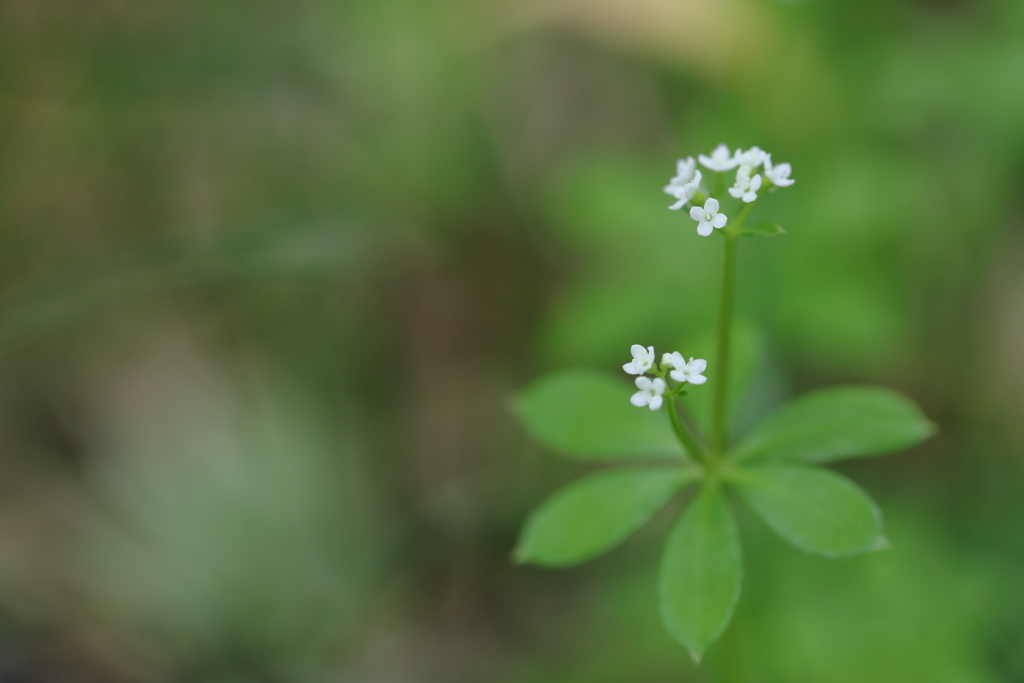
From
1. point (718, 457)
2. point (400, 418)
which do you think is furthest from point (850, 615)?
point (400, 418)

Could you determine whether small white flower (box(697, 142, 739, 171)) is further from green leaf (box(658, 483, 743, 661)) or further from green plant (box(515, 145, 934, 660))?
green leaf (box(658, 483, 743, 661))

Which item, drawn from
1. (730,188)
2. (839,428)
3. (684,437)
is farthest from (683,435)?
(730,188)

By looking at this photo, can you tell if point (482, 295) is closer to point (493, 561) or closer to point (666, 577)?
point (493, 561)

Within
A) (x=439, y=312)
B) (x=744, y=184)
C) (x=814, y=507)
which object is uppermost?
(x=439, y=312)

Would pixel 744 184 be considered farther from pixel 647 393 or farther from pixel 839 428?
pixel 839 428

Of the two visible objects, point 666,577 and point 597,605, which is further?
point 597,605

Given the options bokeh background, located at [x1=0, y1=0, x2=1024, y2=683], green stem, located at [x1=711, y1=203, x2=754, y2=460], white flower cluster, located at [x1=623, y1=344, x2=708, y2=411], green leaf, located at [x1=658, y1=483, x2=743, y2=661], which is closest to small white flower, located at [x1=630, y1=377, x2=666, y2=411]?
white flower cluster, located at [x1=623, y1=344, x2=708, y2=411]

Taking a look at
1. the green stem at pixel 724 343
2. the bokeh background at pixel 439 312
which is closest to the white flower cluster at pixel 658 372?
the green stem at pixel 724 343
